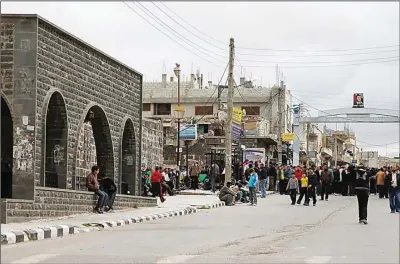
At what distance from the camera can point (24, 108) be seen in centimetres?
1694

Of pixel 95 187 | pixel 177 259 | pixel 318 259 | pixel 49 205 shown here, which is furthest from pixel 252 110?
pixel 177 259

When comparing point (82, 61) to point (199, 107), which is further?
point (199, 107)

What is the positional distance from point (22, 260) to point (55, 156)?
9583mm

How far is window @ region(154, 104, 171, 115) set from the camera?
2473 inches

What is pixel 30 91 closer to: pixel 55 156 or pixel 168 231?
pixel 55 156

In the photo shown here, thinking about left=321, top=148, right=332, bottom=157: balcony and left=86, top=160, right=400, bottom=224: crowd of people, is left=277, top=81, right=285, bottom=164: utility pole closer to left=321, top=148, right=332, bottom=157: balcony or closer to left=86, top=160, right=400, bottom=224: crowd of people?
left=86, top=160, right=400, bottom=224: crowd of people

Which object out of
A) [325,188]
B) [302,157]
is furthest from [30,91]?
[302,157]

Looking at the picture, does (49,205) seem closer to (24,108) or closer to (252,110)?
(24,108)

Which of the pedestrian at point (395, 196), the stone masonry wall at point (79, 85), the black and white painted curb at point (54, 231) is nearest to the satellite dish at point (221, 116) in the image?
the stone masonry wall at point (79, 85)

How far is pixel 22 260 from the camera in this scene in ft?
32.7

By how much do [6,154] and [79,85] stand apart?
9.83 feet

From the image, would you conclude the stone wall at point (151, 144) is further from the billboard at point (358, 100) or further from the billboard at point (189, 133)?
the billboard at point (358, 100)

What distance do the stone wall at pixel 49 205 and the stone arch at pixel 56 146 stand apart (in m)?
0.71

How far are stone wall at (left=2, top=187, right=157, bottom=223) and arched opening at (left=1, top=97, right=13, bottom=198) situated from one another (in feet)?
4.33
